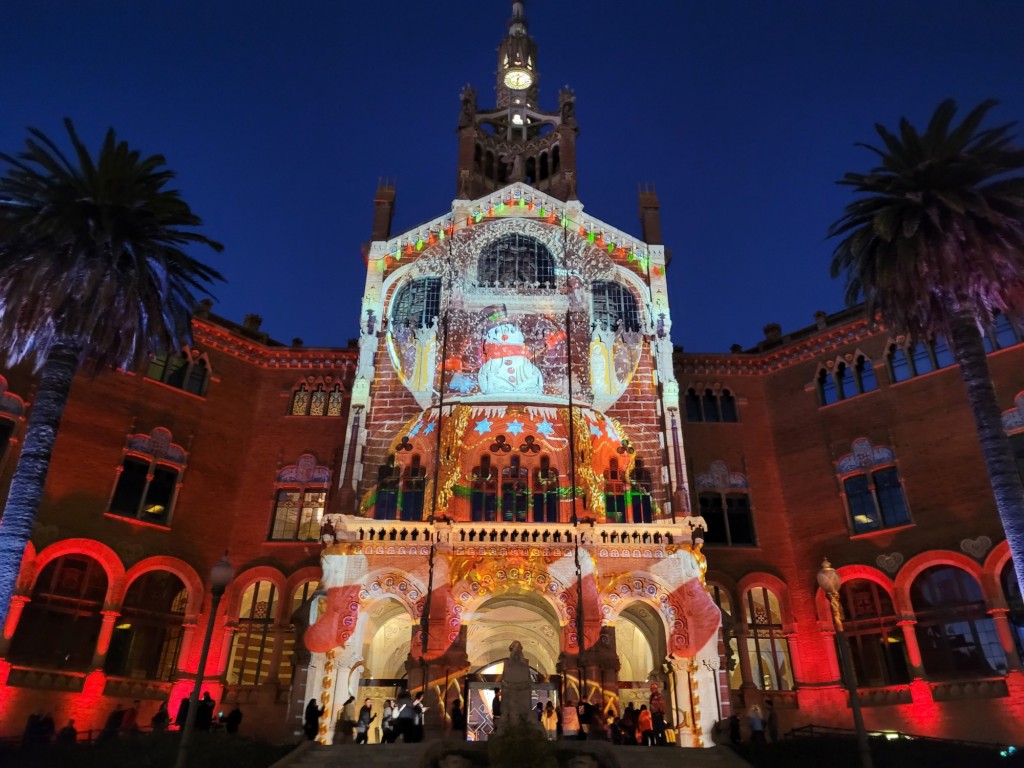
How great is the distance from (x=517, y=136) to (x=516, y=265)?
46.9ft

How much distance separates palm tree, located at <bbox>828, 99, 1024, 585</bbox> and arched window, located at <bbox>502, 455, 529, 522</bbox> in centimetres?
1336

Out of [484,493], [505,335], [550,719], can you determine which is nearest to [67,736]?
[550,719]

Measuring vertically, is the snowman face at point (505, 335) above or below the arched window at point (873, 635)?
above

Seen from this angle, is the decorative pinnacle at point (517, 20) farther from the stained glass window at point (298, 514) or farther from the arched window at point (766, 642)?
the arched window at point (766, 642)

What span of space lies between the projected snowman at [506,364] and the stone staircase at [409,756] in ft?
45.0

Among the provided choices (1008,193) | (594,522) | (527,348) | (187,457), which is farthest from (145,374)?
(1008,193)

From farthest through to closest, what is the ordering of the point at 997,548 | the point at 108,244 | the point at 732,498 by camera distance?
the point at 732,498, the point at 997,548, the point at 108,244

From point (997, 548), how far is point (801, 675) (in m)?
8.05

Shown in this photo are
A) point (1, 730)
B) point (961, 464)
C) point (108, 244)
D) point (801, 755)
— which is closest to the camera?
point (801, 755)

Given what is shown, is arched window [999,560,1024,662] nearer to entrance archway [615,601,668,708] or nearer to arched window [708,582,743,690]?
arched window [708,582,743,690]

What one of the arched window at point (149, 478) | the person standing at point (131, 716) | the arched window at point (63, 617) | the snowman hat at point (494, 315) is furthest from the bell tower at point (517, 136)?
the person standing at point (131, 716)

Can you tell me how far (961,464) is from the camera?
27578 millimetres

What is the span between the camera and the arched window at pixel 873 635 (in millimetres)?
27219

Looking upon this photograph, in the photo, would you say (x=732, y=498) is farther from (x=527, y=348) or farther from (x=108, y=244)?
(x=108, y=244)
